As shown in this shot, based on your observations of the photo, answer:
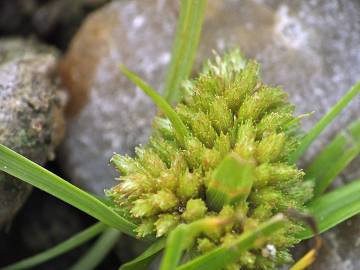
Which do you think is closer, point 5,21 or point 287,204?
point 287,204

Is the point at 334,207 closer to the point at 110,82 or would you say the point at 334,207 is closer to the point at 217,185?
the point at 217,185

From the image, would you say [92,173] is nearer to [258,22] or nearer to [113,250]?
[113,250]

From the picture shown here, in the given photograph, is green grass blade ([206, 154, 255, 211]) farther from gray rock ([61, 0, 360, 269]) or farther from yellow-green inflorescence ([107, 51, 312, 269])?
gray rock ([61, 0, 360, 269])

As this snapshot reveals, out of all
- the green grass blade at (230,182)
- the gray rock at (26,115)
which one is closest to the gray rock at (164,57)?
the gray rock at (26,115)

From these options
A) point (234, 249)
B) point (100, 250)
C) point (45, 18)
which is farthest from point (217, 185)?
point (45, 18)

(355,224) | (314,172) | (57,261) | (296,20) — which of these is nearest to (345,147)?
(314,172)

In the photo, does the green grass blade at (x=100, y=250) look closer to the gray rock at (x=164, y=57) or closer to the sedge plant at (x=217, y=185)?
the gray rock at (x=164, y=57)

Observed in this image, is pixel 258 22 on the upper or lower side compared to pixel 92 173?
upper
